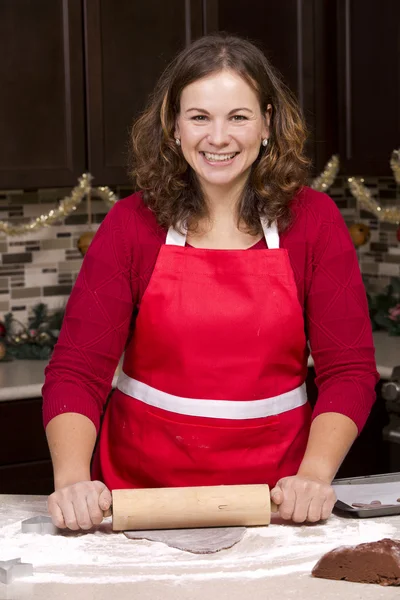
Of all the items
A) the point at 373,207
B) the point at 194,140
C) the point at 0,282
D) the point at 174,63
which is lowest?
the point at 0,282

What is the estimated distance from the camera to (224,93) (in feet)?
A: 5.59

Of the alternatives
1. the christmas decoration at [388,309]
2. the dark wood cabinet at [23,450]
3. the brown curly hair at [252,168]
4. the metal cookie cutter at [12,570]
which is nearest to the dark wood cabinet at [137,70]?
the christmas decoration at [388,309]

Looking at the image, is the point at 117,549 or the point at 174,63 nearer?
the point at 117,549

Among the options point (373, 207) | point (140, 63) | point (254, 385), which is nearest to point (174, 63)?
point (254, 385)

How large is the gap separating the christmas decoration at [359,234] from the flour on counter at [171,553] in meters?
1.98

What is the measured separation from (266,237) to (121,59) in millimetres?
1259

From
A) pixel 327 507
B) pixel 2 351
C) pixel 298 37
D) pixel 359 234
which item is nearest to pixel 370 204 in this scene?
pixel 359 234

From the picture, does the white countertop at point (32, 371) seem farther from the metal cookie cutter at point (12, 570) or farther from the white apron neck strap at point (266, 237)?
the metal cookie cutter at point (12, 570)

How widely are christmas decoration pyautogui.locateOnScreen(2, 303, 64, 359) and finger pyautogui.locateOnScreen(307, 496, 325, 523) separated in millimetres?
1685

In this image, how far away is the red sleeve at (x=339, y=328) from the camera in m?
1.68

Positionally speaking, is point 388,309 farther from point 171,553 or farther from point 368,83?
point 171,553

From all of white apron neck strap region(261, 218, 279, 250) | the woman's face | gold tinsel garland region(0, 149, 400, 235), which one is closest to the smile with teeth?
the woman's face

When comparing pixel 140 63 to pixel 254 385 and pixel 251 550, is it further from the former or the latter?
pixel 251 550

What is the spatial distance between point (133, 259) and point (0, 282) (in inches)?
61.3
